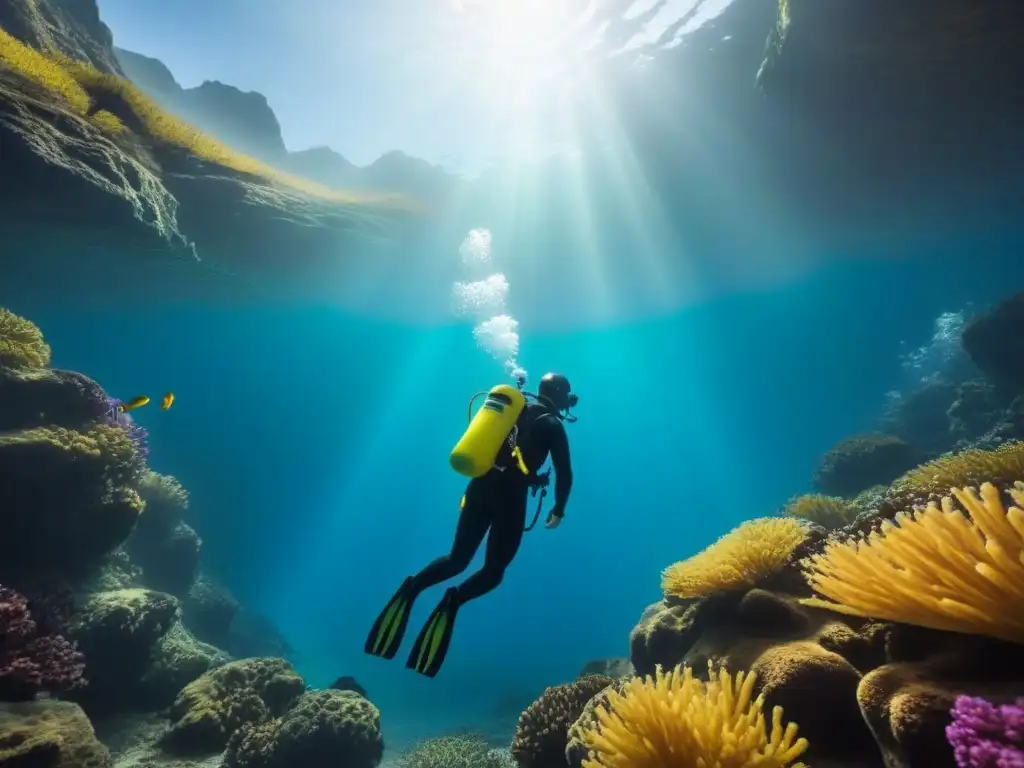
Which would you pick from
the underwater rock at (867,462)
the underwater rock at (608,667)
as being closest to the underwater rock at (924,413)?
the underwater rock at (867,462)

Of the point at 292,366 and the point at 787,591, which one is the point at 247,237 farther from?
the point at 292,366

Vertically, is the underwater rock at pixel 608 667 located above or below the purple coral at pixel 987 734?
above

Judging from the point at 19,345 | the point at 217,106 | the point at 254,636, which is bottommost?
the point at 19,345

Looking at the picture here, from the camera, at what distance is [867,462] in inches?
568

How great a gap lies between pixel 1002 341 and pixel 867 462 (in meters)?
6.09

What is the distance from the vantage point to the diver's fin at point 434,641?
13.8ft

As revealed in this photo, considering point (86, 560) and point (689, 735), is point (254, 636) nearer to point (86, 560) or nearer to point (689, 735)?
point (86, 560)

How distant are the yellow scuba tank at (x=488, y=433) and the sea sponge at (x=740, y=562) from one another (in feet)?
6.11

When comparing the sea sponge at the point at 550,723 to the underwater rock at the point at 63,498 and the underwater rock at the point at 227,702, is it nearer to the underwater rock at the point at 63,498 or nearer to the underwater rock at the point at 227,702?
the underwater rock at the point at 227,702

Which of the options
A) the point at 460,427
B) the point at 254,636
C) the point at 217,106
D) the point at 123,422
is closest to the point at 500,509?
the point at 123,422

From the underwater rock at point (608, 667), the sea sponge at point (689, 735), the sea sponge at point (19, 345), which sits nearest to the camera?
the sea sponge at point (689, 735)

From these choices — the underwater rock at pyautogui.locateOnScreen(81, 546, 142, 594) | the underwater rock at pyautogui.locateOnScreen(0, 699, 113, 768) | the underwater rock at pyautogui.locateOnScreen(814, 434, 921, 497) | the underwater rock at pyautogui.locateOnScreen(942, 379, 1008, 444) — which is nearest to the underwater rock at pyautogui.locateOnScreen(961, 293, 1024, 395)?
the underwater rock at pyautogui.locateOnScreen(942, 379, 1008, 444)

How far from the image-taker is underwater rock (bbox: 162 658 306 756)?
22.7 feet

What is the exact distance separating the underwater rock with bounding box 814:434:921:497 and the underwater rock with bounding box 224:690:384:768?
13.8m
